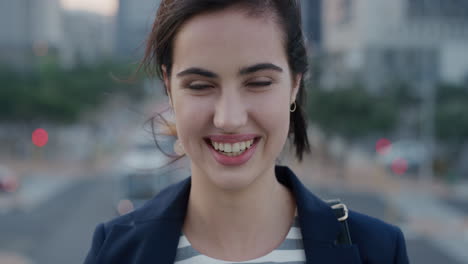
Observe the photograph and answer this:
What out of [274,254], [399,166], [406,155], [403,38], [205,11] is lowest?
[406,155]

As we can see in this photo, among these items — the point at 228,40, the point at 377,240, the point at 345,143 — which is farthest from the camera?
the point at 345,143

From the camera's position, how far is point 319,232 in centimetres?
179

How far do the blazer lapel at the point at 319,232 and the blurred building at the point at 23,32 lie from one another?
43499 millimetres

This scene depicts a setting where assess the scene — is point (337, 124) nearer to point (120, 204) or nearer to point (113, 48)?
point (120, 204)

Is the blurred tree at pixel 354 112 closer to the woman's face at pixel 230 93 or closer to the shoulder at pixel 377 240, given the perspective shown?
the shoulder at pixel 377 240

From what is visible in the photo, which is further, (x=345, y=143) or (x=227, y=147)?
(x=345, y=143)

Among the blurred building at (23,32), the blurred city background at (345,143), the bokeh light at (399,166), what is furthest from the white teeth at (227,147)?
the blurred building at (23,32)

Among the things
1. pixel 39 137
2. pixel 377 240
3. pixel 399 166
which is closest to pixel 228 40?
pixel 377 240

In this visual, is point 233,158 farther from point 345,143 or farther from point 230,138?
point 345,143

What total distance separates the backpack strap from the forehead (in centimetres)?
56

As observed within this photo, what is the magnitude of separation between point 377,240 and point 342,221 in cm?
13

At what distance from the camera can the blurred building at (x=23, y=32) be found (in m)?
43.6

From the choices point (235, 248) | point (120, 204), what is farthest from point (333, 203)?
point (120, 204)

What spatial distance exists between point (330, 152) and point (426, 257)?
15671 mm
